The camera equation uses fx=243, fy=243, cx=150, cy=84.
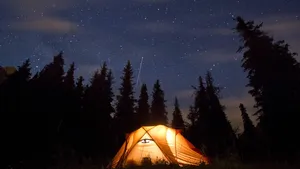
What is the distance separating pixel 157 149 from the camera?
14.3 metres

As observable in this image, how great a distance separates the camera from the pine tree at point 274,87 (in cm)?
1543

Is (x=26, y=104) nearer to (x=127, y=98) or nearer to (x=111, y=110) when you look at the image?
(x=111, y=110)

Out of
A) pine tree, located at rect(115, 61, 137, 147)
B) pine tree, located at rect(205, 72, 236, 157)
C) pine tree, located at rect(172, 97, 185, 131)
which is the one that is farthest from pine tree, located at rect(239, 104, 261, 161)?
pine tree, located at rect(172, 97, 185, 131)

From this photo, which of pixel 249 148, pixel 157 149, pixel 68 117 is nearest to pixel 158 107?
pixel 68 117

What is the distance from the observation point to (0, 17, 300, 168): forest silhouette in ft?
53.1

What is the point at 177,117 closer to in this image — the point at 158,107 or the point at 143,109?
the point at 158,107

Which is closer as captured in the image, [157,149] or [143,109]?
[157,149]

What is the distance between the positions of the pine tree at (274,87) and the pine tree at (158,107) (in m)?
25.7

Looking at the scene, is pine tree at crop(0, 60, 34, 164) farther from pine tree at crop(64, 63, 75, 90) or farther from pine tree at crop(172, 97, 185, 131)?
pine tree at crop(172, 97, 185, 131)

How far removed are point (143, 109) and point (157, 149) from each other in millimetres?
25874

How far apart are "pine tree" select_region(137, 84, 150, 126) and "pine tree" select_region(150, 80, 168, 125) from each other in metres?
2.12

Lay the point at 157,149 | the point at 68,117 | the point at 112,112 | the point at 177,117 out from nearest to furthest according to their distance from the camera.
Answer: the point at 157,149 → the point at 68,117 → the point at 112,112 → the point at 177,117

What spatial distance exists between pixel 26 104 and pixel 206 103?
22.2 m

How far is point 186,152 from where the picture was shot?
47.2 feet
